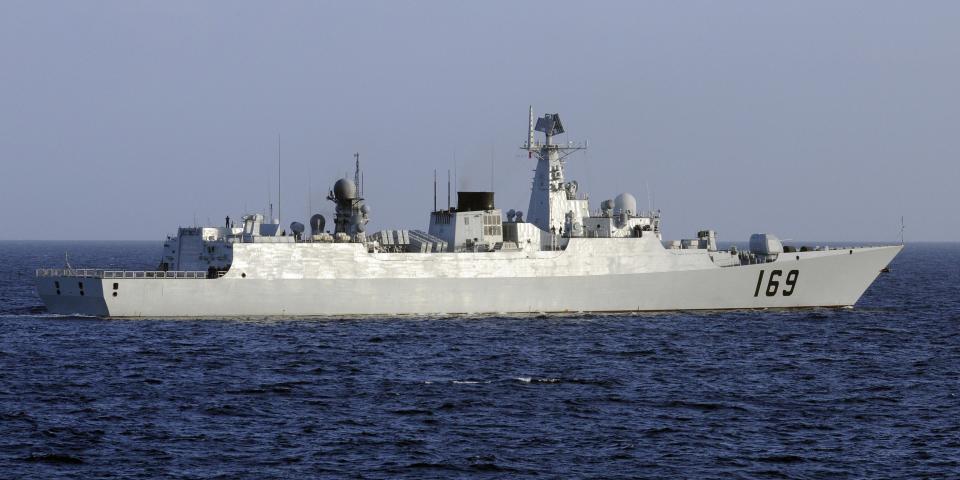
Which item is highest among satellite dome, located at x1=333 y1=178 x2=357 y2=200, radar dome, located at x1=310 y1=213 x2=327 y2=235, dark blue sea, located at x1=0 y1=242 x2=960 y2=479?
satellite dome, located at x1=333 y1=178 x2=357 y2=200

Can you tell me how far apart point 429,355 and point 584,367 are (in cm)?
402

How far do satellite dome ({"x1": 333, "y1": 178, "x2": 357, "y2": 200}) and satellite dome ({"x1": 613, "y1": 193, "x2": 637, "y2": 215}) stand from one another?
988 centimetres

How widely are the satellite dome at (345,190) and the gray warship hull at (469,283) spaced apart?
365cm

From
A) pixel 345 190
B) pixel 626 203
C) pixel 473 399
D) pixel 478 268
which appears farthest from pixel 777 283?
pixel 473 399

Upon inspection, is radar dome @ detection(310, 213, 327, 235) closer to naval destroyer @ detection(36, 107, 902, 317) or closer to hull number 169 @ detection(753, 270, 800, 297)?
naval destroyer @ detection(36, 107, 902, 317)

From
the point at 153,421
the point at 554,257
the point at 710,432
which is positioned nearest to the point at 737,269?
the point at 554,257

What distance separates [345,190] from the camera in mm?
37500

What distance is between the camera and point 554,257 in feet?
120

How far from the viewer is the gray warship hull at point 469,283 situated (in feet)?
109

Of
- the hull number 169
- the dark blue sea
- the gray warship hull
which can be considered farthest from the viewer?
the hull number 169

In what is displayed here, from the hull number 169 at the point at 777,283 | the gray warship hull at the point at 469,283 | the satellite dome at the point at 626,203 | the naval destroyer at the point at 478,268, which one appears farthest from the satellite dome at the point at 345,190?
the hull number 169 at the point at 777,283

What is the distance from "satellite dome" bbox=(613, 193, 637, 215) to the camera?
40469 mm

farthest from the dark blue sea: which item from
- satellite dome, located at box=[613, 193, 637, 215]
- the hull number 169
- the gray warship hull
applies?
satellite dome, located at box=[613, 193, 637, 215]

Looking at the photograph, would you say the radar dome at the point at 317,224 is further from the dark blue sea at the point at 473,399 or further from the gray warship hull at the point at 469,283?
the dark blue sea at the point at 473,399
